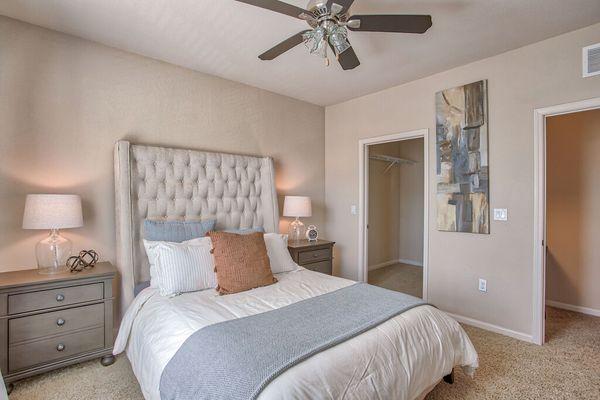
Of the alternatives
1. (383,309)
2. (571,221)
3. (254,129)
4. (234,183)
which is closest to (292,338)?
(383,309)

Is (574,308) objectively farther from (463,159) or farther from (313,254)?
(313,254)

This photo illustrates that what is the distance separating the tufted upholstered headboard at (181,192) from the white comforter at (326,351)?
0.50 metres

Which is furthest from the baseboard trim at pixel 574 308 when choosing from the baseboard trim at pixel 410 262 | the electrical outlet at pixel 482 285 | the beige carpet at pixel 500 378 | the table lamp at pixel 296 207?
the table lamp at pixel 296 207

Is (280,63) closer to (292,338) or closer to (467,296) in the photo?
(292,338)

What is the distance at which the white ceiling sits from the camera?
7.18 ft

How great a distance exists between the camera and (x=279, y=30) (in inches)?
98.3

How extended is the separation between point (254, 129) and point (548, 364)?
352 centimetres

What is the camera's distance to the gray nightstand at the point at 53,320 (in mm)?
2016

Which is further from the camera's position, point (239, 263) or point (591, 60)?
point (591, 60)

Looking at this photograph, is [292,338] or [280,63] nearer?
[292,338]

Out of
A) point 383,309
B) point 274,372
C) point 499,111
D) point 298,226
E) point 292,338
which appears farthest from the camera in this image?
point 298,226

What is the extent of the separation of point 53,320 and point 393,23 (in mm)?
2977

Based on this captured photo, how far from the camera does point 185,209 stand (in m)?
2.98

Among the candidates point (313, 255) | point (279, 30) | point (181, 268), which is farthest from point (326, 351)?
point (279, 30)
